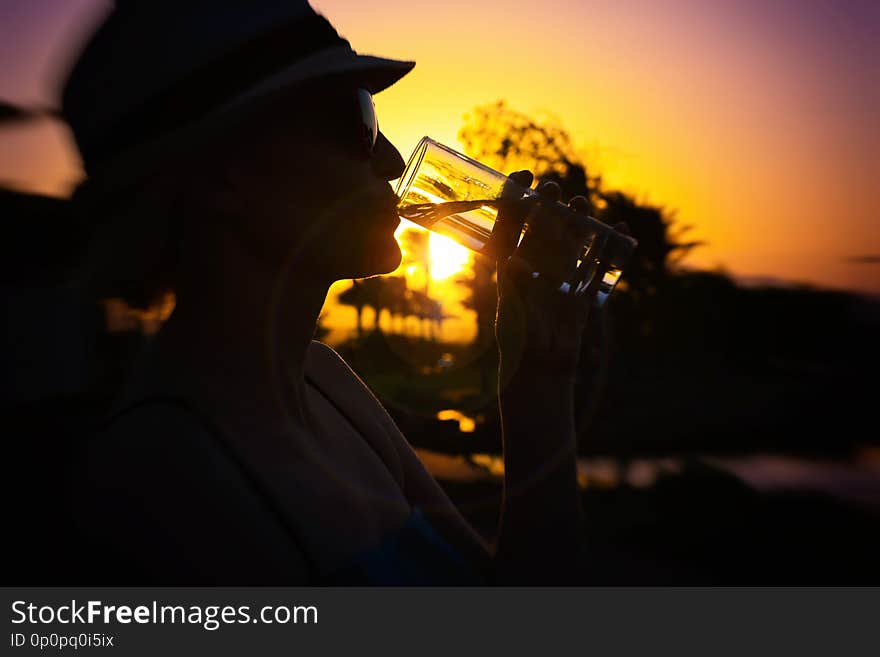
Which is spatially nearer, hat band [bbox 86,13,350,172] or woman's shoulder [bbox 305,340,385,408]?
hat band [bbox 86,13,350,172]

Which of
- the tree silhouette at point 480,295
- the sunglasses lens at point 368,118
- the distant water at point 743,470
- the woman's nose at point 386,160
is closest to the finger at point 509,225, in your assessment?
the woman's nose at point 386,160

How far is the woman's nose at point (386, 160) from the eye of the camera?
150cm

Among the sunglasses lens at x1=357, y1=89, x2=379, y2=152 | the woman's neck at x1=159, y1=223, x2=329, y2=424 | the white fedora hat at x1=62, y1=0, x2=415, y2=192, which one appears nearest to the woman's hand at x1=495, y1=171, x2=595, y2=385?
the sunglasses lens at x1=357, y1=89, x2=379, y2=152

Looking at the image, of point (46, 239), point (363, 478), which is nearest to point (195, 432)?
point (363, 478)

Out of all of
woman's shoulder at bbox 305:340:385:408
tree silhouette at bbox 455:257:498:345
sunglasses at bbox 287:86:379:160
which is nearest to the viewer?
sunglasses at bbox 287:86:379:160

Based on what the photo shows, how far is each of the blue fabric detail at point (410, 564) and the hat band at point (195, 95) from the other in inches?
35.0

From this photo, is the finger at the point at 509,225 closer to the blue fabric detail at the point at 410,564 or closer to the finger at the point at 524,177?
the finger at the point at 524,177

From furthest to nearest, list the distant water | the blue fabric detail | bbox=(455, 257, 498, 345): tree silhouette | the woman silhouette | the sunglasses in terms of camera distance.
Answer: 1. bbox=(455, 257, 498, 345): tree silhouette
2. the distant water
3. the sunglasses
4. the blue fabric detail
5. the woman silhouette

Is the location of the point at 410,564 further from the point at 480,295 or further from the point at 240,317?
the point at 480,295

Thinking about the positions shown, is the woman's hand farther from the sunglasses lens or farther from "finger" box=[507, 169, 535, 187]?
the sunglasses lens

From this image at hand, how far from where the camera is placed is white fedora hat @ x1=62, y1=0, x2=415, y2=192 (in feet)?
3.93

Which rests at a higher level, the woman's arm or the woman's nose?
the woman's nose

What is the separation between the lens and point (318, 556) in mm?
1187

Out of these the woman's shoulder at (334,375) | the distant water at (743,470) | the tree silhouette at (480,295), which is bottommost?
the distant water at (743,470)
